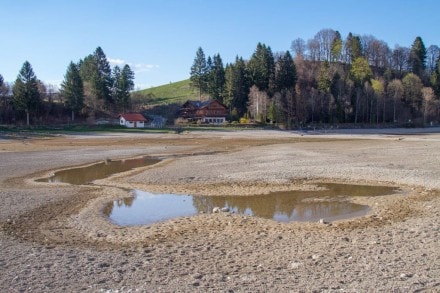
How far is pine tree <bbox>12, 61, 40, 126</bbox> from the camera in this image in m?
81.1

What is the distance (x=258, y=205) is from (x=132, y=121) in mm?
75659

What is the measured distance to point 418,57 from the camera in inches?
5281

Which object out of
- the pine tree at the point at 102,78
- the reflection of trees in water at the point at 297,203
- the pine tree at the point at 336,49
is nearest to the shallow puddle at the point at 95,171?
the reflection of trees in water at the point at 297,203


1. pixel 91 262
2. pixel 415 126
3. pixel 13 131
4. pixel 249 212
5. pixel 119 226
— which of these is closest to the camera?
pixel 91 262

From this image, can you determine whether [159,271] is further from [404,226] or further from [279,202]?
[279,202]

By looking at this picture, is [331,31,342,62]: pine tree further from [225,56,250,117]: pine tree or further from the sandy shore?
the sandy shore

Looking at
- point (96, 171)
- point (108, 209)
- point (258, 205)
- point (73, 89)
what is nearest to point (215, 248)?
point (258, 205)

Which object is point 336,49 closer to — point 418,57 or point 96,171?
point 418,57

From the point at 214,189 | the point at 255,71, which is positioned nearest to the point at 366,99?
the point at 255,71

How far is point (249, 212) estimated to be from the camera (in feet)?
50.2

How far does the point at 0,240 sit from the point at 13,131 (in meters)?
67.9

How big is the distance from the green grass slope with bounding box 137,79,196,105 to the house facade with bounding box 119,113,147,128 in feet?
83.2

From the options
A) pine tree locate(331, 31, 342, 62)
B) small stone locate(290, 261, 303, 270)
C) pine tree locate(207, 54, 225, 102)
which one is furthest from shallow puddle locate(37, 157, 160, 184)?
pine tree locate(331, 31, 342, 62)

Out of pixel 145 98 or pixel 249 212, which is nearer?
pixel 249 212
